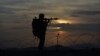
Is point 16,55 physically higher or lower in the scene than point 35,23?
lower

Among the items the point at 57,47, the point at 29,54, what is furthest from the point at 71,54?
the point at 57,47

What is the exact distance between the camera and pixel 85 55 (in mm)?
17875

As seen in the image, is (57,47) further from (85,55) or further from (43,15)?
(85,55)

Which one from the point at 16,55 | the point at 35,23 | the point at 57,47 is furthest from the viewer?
the point at 57,47

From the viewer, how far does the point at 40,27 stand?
2044cm

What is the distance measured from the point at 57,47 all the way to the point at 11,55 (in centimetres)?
588

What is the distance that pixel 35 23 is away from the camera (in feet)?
65.8

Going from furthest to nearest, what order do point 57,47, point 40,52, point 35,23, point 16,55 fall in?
point 57,47, point 35,23, point 40,52, point 16,55

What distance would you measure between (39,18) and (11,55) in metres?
3.49

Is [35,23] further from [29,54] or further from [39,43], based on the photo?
[29,54]

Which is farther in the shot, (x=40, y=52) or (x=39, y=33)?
(x=39, y=33)

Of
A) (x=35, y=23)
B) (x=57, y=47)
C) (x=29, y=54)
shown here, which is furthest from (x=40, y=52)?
(x=57, y=47)

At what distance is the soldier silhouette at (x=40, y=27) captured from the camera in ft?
65.8

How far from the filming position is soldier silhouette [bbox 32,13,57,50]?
20047mm
